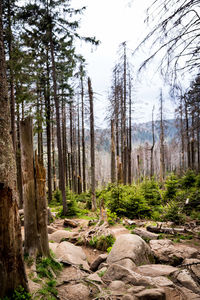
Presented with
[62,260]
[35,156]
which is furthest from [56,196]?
[35,156]

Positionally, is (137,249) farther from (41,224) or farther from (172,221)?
(172,221)

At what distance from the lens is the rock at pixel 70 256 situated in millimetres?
5041

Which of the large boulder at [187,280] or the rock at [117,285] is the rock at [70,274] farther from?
the large boulder at [187,280]

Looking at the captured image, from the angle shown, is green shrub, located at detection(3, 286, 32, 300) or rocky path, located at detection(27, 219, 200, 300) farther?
rocky path, located at detection(27, 219, 200, 300)

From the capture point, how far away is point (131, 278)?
3891 millimetres

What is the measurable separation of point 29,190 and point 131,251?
304 cm

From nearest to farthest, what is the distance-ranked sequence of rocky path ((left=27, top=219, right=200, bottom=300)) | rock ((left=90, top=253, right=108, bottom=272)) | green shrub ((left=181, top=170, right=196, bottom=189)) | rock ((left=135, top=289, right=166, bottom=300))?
rock ((left=135, top=289, right=166, bottom=300)) → rocky path ((left=27, top=219, right=200, bottom=300)) → rock ((left=90, top=253, right=108, bottom=272)) → green shrub ((left=181, top=170, right=196, bottom=189))

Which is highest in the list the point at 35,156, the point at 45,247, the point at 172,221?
the point at 35,156

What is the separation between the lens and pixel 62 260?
4.99 metres

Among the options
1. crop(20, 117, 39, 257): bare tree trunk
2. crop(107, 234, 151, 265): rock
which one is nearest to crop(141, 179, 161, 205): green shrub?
crop(107, 234, 151, 265): rock

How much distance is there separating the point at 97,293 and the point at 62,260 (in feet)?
5.53

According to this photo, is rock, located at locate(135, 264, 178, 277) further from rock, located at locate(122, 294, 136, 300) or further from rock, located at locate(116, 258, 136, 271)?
rock, located at locate(122, 294, 136, 300)

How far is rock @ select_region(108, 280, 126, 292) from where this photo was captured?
369 centimetres

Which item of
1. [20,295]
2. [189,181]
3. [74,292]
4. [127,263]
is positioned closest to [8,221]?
[20,295]
